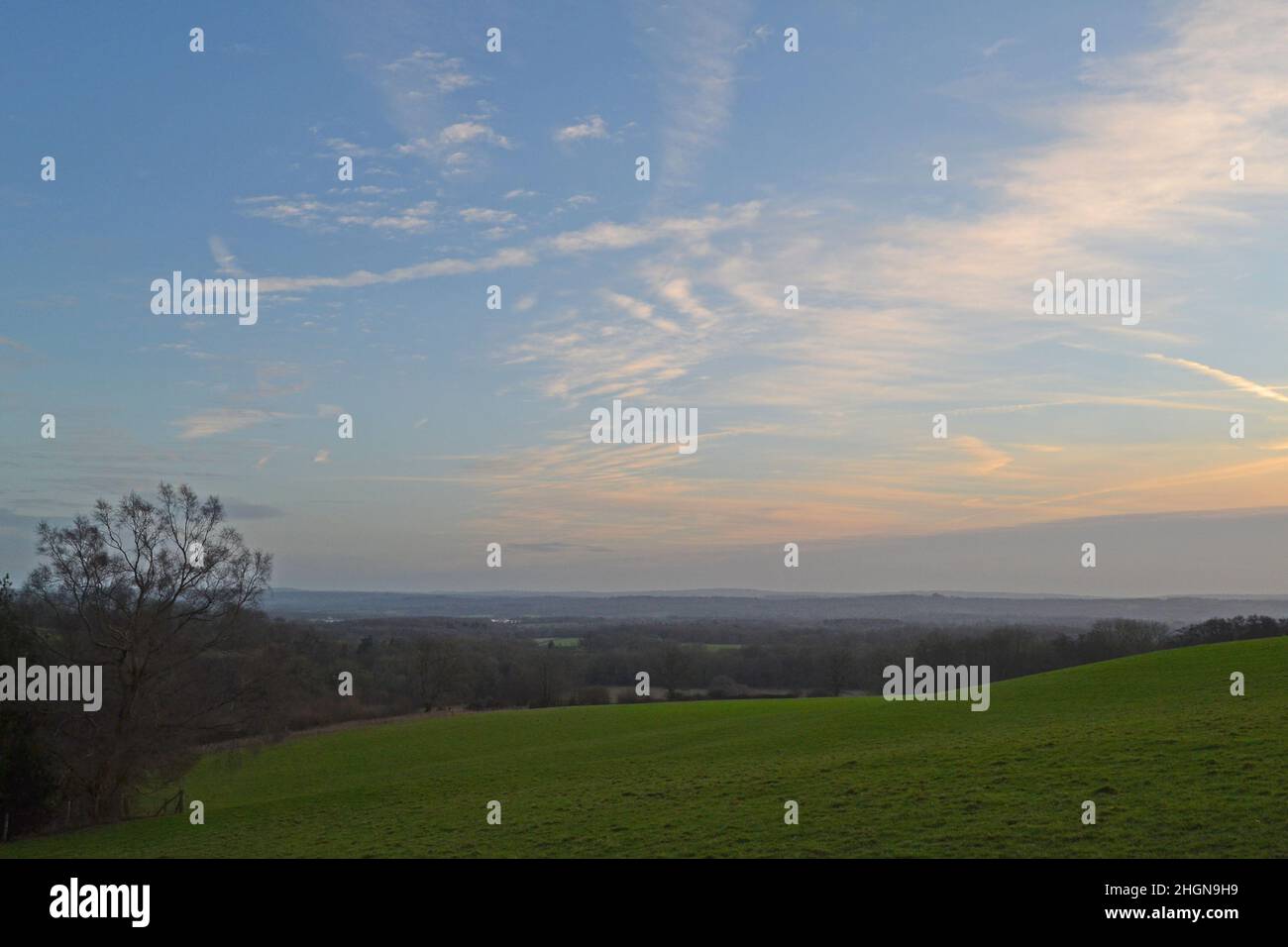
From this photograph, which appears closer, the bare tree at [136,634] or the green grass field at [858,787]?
the green grass field at [858,787]

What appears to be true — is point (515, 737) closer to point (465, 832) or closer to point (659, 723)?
point (659, 723)

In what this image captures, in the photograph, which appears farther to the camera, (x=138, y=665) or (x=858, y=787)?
(x=138, y=665)

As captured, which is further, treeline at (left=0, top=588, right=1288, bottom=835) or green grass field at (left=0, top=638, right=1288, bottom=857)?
treeline at (left=0, top=588, right=1288, bottom=835)

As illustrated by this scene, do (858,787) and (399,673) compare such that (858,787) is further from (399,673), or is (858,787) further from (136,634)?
(399,673)

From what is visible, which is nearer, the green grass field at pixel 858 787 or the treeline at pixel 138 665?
the green grass field at pixel 858 787

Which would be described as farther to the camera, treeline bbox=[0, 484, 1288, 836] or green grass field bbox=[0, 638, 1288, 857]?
treeline bbox=[0, 484, 1288, 836]

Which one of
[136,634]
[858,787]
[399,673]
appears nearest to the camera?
[858,787]

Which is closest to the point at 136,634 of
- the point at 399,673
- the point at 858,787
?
the point at 858,787

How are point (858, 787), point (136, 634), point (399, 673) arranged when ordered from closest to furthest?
point (858, 787)
point (136, 634)
point (399, 673)
